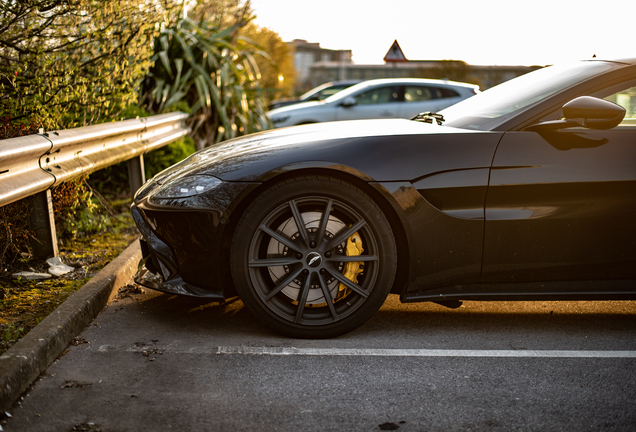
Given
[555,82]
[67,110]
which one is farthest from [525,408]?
[67,110]

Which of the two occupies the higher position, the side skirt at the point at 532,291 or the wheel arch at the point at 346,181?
the wheel arch at the point at 346,181

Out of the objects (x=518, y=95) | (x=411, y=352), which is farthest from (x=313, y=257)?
(x=518, y=95)

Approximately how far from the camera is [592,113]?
2836mm

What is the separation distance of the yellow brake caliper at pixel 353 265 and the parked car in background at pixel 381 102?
33.4 ft

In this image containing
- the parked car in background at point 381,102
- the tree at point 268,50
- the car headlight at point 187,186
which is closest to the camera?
the car headlight at point 187,186

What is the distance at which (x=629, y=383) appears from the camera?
254 centimetres

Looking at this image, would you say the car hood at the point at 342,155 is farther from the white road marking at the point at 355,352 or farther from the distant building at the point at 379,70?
the distant building at the point at 379,70

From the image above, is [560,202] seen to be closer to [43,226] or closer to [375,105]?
[43,226]

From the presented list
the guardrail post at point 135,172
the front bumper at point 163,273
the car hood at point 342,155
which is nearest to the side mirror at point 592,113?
the car hood at point 342,155

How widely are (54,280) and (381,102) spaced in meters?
10.4

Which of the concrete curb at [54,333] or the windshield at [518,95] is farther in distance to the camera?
the windshield at [518,95]

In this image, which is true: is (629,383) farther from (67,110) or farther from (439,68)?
(439,68)

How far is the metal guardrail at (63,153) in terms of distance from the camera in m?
3.17

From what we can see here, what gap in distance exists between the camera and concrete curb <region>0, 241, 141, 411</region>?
2.31m
